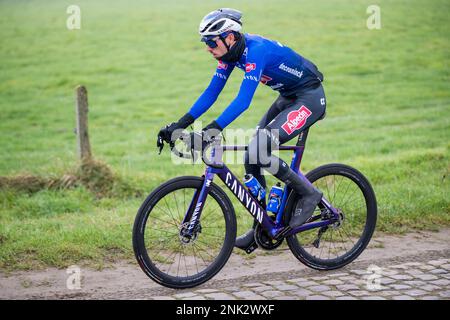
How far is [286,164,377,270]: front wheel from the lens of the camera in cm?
615

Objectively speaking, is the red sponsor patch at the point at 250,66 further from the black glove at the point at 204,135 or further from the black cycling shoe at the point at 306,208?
the black cycling shoe at the point at 306,208

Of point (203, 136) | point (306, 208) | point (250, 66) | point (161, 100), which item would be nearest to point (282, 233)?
point (306, 208)

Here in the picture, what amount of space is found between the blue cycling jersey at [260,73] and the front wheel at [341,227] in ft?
3.10

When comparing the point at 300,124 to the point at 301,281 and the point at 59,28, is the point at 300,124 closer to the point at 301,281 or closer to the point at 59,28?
the point at 301,281

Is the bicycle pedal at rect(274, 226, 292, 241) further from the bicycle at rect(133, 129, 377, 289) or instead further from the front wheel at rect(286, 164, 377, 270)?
the front wheel at rect(286, 164, 377, 270)

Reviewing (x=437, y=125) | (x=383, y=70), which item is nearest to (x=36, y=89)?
(x=383, y=70)

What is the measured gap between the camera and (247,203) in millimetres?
5828

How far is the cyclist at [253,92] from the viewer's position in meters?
5.45

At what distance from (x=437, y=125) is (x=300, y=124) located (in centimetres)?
876

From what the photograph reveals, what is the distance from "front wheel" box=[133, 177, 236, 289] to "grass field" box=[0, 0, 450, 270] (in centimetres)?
41

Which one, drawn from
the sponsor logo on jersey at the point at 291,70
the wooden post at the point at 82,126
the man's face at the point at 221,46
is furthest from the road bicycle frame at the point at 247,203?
the wooden post at the point at 82,126

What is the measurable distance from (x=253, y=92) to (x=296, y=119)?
1.87 ft

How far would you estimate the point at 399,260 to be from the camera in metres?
6.46

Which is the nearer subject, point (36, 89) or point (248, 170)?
point (248, 170)
